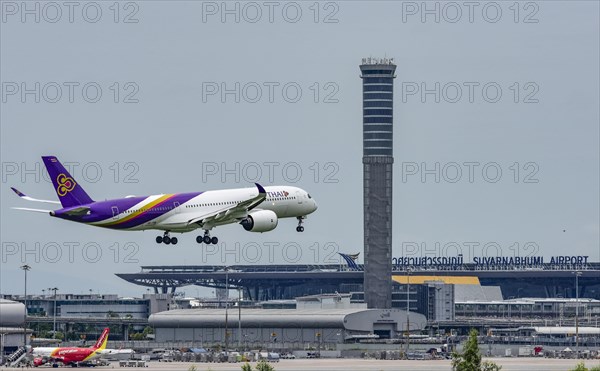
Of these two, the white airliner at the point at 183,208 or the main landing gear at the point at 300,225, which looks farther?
the main landing gear at the point at 300,225

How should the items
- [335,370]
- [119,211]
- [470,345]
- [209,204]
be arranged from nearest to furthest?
[470,345] → [119,211] → [209,204] → [335,370]

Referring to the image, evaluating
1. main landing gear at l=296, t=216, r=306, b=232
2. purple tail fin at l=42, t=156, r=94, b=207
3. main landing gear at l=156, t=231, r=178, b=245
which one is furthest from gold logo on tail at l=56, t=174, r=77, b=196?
main landing gear at l=296, t=216, r=306, b=232

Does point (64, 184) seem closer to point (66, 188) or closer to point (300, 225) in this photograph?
point (66, 188)

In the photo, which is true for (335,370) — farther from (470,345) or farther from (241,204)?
(470,345)

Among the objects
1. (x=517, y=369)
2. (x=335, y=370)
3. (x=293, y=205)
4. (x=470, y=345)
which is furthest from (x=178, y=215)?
(x=517, y=369)

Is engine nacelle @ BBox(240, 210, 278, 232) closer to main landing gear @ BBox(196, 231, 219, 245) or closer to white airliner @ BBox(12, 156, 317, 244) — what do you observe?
white airliner @ BBox(12, 156, 317, 244)

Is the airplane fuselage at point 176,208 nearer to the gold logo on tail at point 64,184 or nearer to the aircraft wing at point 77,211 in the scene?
the aircraft wing at point 77,211

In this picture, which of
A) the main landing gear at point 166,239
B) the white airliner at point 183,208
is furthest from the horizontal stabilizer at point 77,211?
the main landing gear at point 166,239

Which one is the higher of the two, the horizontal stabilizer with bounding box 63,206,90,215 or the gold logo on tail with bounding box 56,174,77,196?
the gold logo on tail with bounding box 56,174,77,196
